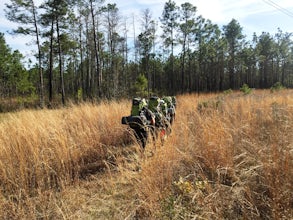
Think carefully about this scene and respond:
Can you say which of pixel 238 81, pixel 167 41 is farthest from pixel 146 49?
pixel 238 81

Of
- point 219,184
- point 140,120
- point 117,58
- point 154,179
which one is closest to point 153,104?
point 140,120

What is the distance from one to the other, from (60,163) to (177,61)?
36.3 meters

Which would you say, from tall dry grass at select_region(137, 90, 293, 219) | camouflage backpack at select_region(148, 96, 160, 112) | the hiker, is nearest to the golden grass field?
tall dry grass at select_region(137, 90, 293, 219)

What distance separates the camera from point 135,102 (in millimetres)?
2525

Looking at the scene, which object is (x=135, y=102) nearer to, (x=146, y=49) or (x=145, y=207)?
(x=145, y=207)

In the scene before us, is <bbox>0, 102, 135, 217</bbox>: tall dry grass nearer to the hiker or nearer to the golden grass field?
the golden grass field

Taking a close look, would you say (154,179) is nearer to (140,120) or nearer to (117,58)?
(140,120)

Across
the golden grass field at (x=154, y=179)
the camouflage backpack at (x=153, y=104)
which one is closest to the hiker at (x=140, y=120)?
the golden grass field at (x=154, y=179)

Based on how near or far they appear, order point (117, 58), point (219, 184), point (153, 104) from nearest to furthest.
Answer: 1. point (219, 184)
2. point (153, 104)
3. point (117, 58)

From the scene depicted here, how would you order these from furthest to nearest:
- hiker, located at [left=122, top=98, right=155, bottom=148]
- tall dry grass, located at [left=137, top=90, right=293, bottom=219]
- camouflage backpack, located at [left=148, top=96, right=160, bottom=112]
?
camouflage backpack, located at [left=148, top=96, right=160, bottom=112]
hiker, located at [left=122, top=98, right=155, bottom=148]
tall dry grass, located at [left=137, top=90, right=293, bottom=219]

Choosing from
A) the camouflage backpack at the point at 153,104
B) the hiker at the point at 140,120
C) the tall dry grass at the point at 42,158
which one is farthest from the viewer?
the camouflage backpack at the point at 153,104

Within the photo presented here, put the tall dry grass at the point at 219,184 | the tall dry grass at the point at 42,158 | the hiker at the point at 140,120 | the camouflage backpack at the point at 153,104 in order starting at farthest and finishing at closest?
the camouflage backpack at the point at 153,104
the hiker at the point at 140,120
the tall dry grass at the point at 42,158
the tall dry grass at the point at 219,184

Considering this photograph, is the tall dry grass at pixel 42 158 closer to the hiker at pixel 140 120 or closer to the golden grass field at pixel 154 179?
the golden grass field at pixel 154 179

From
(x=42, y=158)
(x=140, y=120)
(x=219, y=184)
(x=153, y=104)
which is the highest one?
(x=153, y=104)
